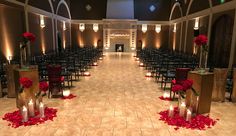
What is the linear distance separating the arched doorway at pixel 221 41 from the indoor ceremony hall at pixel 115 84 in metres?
0.05

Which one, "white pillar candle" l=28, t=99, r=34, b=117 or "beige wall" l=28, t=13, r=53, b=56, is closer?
"white pillar candle" l=28, t=99, r=34, b=117

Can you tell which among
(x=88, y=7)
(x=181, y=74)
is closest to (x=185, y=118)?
(x=181, y=74)

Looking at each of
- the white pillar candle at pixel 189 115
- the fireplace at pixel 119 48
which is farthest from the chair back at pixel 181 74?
the fireplace at pixel 119 48

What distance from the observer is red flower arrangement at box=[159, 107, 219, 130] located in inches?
170

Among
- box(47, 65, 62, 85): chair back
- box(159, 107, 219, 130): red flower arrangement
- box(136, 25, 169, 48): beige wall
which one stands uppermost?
box(136, 25, 169, 48): beige wall

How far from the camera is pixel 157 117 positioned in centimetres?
483

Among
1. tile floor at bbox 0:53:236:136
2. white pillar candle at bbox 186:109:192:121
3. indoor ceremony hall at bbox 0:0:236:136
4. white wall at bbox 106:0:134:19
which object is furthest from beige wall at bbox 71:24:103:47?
white pillar candle at bbox 186:109:192:121

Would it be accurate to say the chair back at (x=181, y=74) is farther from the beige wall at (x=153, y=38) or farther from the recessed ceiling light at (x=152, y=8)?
the recessed ceiling light at (x=152, y=8)

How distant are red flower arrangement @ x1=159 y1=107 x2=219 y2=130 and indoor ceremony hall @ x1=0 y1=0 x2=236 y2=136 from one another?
22 millimetres

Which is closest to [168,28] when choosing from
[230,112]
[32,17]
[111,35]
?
[111,35]

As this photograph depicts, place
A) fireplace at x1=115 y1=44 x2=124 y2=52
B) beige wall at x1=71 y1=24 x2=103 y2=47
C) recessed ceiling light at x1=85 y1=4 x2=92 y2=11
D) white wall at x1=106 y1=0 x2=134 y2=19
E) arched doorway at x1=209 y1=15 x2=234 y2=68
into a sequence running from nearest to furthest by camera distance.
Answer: arched doorway at x1=209 y1=15 x2=234 y2=68 < white wall at x1=106 y1=0 x2=134 y2=19 < recessed ceiling light at x1=85 y1=4 x2=92 y2=11 < beige wall at x1=71 y1=24 x2=103 y2=47 < fireplace at x1=115 y1=44 x2=124 y2=52

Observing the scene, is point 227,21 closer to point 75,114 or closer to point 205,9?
point 205,9

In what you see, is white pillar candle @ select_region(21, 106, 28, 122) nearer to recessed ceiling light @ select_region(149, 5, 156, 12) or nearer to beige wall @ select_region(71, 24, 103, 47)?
beige wall @ select_region(71, 24, 103, 47)

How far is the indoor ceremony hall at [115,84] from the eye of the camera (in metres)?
4.37
